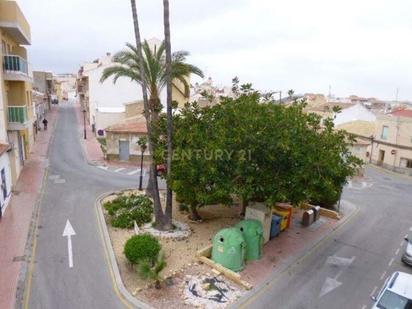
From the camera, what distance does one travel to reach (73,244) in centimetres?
1417

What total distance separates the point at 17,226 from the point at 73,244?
328 centimetres

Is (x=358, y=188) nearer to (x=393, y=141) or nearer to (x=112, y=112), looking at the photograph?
(x=393, y=141)

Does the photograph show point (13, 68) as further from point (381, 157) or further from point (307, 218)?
point (381, 157)

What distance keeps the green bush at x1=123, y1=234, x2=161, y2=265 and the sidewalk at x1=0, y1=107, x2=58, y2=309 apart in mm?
3666

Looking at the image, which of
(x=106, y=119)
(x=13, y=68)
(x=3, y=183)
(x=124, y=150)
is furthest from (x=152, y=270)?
(x=106, y=119)

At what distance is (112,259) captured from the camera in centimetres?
1306

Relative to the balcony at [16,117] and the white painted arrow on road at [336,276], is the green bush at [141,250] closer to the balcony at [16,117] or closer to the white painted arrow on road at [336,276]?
the white painted arrow on road at [336,276]

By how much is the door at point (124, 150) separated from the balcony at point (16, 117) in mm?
9275

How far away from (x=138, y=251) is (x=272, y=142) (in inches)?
237

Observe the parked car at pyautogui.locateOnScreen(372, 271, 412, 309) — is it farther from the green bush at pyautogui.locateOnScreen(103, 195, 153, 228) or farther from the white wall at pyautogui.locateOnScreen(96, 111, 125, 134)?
the white wall at pyautogui.locateOnScreen(96, 111, 125, 134)

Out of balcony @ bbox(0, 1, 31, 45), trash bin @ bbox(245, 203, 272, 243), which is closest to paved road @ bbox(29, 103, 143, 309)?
trash bin @ bbox(245, 203, 272, 243)

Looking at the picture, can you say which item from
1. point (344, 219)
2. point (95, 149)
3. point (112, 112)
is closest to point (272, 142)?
point (344, 219)

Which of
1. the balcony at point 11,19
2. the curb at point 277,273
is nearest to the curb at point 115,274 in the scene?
the curb at point 277,273

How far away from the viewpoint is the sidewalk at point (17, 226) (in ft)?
36.7
